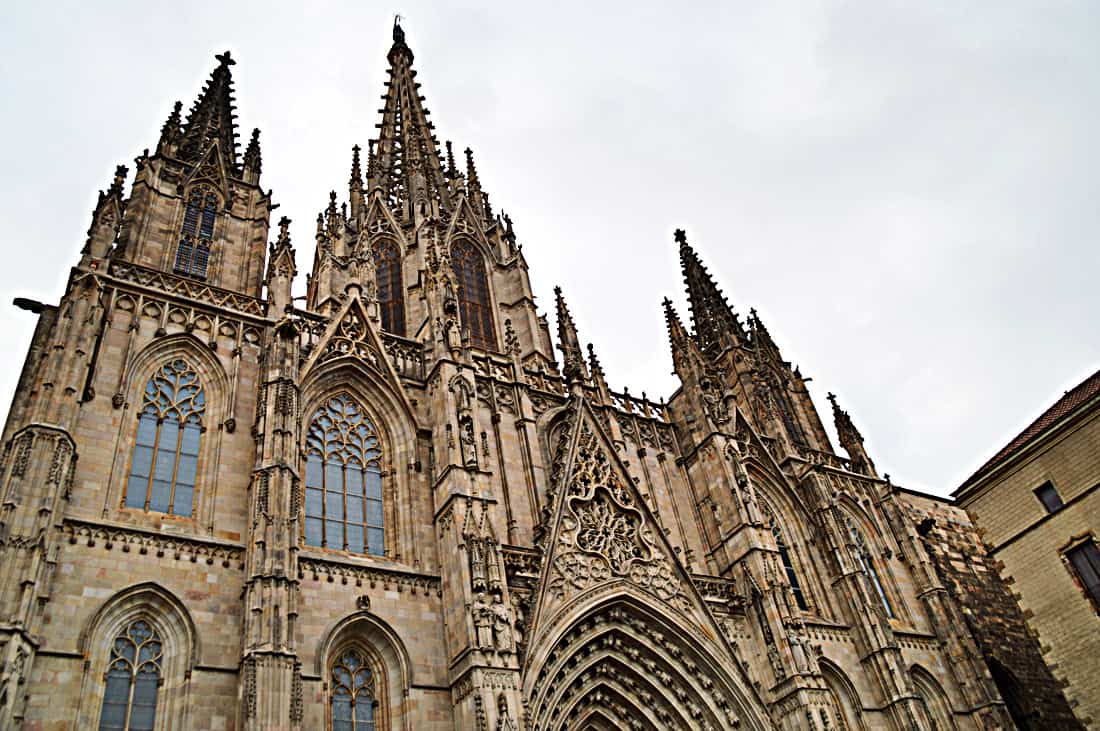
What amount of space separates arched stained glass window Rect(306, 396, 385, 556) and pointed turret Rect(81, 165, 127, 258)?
6.02 meters

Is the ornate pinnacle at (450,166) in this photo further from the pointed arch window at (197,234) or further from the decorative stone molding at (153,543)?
the decorative stone molding at (153,543)

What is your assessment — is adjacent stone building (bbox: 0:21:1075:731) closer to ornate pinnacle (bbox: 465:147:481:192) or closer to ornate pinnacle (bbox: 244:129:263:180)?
ornate pinnacle (bbox: 244:129:263:180)

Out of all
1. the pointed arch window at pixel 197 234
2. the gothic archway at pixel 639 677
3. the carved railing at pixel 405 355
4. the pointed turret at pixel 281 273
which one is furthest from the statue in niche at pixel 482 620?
the pointed arch window at pixel 197 234

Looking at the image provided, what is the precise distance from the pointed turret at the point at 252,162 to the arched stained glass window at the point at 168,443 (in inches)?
311

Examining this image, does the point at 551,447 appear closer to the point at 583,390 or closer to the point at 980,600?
the point at 583,390

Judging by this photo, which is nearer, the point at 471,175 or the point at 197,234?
the point at 197,234

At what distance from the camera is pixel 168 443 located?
55.7ft

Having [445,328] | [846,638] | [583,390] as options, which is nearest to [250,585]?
[445,328]

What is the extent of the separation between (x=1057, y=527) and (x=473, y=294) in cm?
1958

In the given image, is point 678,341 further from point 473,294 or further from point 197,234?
point 197,234

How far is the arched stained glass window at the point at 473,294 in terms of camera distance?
1136 inches

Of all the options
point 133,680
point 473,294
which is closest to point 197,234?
point 473,294

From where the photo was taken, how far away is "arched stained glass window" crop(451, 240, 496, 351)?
28859 mm

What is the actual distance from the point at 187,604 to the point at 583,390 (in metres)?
11.9
